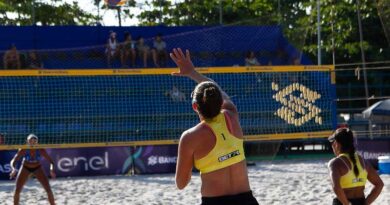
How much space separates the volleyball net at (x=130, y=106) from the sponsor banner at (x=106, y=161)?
0.86ft

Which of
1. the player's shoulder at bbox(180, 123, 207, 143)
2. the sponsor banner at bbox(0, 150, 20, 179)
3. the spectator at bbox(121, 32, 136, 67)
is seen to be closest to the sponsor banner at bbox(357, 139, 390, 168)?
the spectator at bbox(121, 32, 136, 67)

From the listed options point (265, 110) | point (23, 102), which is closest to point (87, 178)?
point (23, 102)

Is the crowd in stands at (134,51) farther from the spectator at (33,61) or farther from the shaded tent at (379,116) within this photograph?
the shaded tent at (379,116)

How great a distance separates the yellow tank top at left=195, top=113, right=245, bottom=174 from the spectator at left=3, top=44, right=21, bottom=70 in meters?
14.6

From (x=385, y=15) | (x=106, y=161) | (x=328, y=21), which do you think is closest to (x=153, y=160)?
(x=106, y=161)

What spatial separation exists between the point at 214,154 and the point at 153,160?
42.6 ft

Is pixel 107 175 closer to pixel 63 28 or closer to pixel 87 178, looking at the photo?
pixel 87 178

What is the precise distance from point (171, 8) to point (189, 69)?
25.6 metres

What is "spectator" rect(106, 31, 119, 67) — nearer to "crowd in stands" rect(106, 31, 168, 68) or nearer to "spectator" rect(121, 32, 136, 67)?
"crowd in stands" rect(106, 31, 168, 68)

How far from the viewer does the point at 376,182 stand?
20.2ft

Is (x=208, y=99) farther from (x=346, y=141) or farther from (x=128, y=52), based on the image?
(x=128, y=52)

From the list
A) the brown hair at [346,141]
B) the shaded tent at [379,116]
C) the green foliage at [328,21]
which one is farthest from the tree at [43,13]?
the brown hair at [346,141]

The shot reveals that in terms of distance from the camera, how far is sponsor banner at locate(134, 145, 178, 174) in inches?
674

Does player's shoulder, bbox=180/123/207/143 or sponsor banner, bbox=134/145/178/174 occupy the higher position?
player's shoulder, bbox=180/123/207/143
